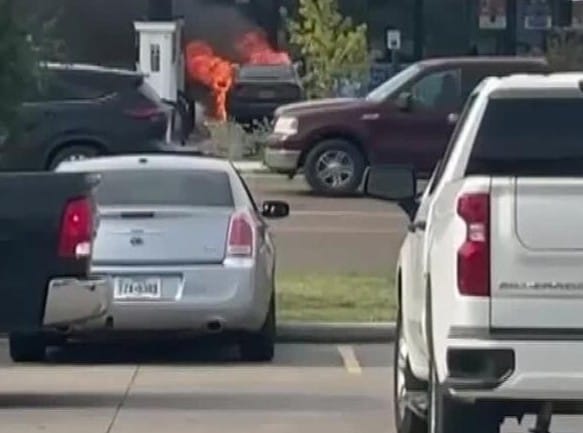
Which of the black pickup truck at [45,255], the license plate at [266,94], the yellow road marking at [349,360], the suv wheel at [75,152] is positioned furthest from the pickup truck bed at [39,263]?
the license plate at [266,94]

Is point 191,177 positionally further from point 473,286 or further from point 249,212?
point 473,286

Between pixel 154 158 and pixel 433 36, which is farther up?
pixel 154 158

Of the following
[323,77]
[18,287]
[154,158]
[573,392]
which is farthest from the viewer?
[323,77]

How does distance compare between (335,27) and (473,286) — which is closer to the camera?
(473,286)

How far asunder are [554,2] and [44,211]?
3722cm

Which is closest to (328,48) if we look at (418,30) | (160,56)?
(160,56)

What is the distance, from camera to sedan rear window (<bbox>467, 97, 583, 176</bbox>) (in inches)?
389

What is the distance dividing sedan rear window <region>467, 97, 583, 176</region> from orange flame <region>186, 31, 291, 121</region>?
3118cm

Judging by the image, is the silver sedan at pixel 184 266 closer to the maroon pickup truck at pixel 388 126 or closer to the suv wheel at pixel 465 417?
the suv wheel at pixel 465 417

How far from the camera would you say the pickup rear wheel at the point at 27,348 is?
1541 centimetres

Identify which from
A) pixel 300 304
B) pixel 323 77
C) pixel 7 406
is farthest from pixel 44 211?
pixel 323 77

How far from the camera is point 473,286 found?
9.09 metres

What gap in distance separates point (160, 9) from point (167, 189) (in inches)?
1254

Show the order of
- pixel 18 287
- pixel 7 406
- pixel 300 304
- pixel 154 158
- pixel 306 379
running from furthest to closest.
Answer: pixel 300 304
pixel 154 158
pixel 306 379
pixel 7 406
pixel 18 287
